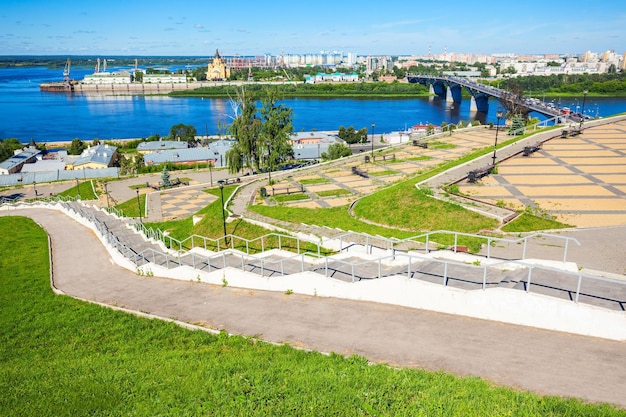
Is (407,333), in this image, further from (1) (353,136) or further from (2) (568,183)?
(1) (353,136)

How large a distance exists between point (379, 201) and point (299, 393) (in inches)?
523

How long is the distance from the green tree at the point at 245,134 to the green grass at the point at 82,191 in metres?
11.0

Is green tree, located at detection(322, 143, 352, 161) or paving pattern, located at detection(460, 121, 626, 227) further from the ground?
paving pattern, located at detection(460, 121, 626, 227)

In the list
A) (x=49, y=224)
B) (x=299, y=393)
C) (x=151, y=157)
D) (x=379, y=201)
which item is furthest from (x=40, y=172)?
(x=299, y=393)

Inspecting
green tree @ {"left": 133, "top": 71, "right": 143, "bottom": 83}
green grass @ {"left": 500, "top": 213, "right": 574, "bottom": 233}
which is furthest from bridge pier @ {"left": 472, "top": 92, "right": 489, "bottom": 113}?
green tree @ {"left": 133, "top": 71, "right": 143, "bottom": 83}

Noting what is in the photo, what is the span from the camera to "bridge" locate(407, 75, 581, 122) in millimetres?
48562

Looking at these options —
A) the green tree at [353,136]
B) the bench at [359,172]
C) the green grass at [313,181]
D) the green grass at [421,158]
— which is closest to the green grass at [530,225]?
the bench at [359,172]

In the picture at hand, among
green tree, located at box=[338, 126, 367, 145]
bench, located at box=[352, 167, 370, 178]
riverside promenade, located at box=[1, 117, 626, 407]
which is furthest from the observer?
green tree, located at box=[338, 126, 367, 145]

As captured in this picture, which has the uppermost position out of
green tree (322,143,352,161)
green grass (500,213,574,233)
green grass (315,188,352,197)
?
green grass (500,213,574,233)

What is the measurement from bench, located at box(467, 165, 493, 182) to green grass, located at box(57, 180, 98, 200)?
27456 mm

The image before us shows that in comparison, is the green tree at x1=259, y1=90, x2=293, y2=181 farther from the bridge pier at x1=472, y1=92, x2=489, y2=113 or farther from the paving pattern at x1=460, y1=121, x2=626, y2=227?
the bridge pier at x1=472, y1=92, x2=489, y2=113

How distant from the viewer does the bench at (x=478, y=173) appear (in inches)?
784

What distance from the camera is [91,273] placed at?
15.3 m

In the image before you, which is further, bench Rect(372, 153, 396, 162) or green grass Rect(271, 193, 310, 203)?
bench Rect(372, 153, 396, 162)
